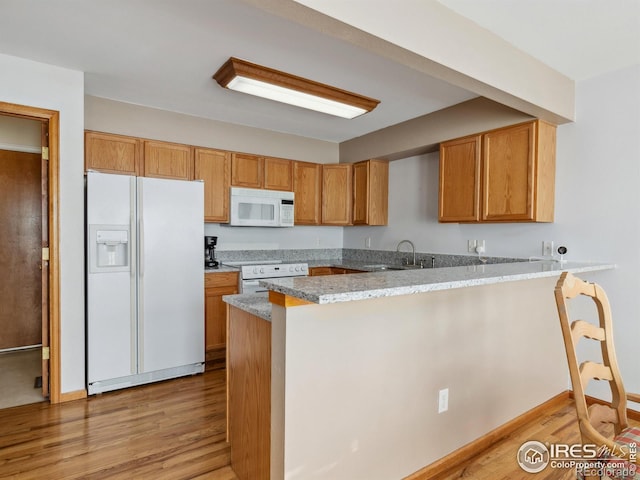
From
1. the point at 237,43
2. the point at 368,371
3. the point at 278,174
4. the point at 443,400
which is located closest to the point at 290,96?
the point at 237,43

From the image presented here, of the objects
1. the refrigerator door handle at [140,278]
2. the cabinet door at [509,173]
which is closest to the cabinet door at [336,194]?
the cabinet door at [509,173]

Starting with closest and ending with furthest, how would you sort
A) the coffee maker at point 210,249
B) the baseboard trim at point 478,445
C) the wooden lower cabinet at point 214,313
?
the baseboard trim at point 478,445, the wooden lower cabinet at point 214,313, the coffee maker at point 210,249

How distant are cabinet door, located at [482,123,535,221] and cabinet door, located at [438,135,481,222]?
9 cm

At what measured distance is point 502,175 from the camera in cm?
298

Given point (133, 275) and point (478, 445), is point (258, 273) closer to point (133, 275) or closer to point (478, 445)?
point (133, 275)

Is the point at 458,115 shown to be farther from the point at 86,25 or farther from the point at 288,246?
the point at 86,25

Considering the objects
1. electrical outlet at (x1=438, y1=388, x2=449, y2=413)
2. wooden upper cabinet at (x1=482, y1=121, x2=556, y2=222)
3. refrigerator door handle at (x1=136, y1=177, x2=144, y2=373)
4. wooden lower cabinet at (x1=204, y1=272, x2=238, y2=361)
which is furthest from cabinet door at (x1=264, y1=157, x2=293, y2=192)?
electrical outlet at (x1=438, y1=388, x2=449, y2=413)

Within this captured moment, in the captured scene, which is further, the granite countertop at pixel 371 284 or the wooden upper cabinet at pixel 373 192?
the wooden upper cabinet at pixel 373 192

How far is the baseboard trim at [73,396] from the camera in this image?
2.72m

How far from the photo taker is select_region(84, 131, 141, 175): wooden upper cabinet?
3238 mm

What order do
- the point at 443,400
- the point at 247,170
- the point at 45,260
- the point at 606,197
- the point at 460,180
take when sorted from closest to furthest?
the point at 443,400 → the point at 606,197 → the point at 45,260 → the point at 460,180 → the point at 247,170

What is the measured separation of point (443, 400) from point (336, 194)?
3.18 m

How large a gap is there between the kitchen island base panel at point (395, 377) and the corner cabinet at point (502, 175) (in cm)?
71

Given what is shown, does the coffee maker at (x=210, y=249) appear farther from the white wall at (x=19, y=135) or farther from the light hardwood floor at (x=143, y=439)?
the white wall at (x=19, y=135)
